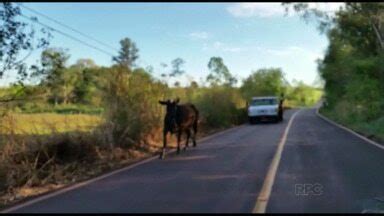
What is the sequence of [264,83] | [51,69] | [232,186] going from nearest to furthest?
1. [232,186]
2. [51,69]
3. [264,83]

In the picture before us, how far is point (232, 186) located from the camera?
10398 mm

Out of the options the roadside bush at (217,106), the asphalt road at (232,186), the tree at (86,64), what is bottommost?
the asphalt road at (232,186)

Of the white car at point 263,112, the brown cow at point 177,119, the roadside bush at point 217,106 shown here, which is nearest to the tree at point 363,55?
the white car at point 263,112

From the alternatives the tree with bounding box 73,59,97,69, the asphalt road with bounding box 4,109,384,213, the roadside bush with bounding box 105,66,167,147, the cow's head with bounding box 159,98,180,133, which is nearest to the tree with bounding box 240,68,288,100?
the tree with bounding box 73,59,97,69

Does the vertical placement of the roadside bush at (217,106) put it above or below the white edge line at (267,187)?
above

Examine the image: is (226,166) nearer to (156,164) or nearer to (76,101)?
(156,164)

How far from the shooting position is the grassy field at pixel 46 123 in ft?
40.2

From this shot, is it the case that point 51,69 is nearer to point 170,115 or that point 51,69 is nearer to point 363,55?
point 170,115

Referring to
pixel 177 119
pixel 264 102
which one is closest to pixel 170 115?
pixel 177 119

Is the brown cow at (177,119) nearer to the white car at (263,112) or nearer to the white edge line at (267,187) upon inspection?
the white edge line at (267,187)

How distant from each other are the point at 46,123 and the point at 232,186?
622 centimetres

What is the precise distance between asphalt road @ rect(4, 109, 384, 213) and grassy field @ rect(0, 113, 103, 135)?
252 centimetres

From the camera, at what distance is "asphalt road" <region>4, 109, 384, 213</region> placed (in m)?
8.45

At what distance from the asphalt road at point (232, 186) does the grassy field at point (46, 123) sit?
2519mm
